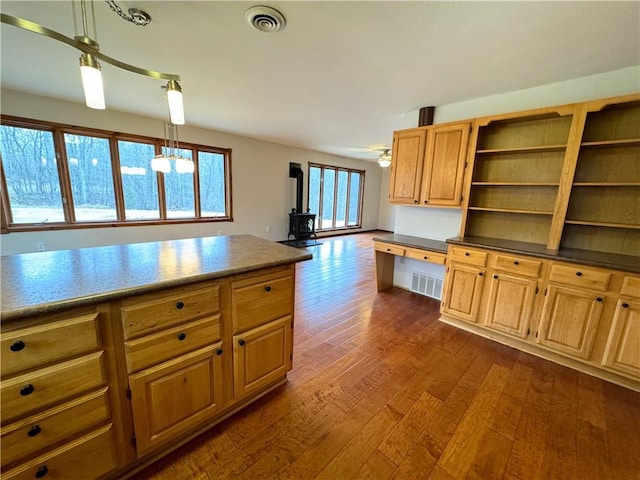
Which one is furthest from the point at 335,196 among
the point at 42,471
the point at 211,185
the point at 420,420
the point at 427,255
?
the point at 42,471

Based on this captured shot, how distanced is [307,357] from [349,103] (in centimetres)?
298

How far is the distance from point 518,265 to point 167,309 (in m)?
2.75

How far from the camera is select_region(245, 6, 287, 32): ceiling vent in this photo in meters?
1.66

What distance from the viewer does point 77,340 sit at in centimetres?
102

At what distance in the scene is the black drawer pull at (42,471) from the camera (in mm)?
1005

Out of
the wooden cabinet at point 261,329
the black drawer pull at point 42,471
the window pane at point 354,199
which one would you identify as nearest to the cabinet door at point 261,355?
the wooden cabinet at point 261,329

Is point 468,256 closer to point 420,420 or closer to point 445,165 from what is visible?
point 445,165

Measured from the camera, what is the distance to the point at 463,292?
2703 mm

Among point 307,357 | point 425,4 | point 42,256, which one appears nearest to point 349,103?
point 425,4

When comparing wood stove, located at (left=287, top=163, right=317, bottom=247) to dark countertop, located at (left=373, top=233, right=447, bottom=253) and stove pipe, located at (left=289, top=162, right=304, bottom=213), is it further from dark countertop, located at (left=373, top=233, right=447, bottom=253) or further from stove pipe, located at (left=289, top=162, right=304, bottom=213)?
dark countertop, located at (left=373, top=233, right=447, bottom=253)

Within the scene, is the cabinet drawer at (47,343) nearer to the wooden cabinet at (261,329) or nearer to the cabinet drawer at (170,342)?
the cabinet drawer at (170,342)

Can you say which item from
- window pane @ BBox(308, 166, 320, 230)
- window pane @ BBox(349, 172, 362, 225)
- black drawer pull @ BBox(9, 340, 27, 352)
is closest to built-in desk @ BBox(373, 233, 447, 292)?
black drawer pull @ BBox(9, 340, 27, 352)

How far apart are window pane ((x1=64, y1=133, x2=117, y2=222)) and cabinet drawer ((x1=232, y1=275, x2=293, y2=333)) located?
430cm

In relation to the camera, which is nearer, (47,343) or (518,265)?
(47,343)
